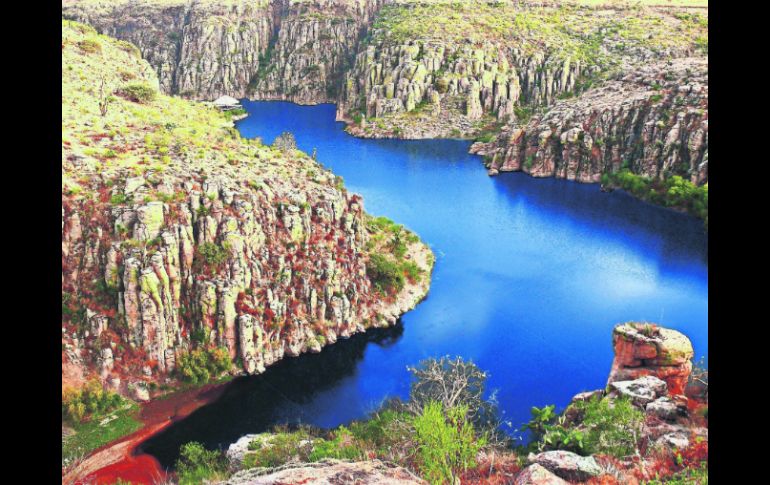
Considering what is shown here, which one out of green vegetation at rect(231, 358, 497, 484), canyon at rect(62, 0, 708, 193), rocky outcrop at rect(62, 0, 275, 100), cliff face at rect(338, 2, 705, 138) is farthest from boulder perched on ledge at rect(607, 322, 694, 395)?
rocky outcrop at rect(62, 0, 275, 100)

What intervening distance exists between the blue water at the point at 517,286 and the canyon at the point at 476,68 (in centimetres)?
1056

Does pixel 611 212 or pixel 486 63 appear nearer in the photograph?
pixel 611 212

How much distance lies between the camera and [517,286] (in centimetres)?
6456

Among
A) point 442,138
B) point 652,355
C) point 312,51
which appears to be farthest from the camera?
point 312,51

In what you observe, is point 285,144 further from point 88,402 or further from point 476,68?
point 476,68

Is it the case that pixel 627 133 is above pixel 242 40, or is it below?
below

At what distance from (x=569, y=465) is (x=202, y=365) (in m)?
30.8

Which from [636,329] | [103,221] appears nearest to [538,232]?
[636,329]

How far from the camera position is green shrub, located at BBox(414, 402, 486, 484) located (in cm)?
3134

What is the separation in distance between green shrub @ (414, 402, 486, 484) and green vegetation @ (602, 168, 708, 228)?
60.7 meters

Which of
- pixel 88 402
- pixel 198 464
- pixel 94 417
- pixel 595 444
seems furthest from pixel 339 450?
pixel 88 402

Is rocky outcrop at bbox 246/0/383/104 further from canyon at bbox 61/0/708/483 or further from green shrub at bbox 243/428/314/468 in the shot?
green shrub at bbox 243/428/314/468

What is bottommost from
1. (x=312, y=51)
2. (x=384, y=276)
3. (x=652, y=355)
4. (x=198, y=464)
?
(x=198, y=464)

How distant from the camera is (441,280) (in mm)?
66875
